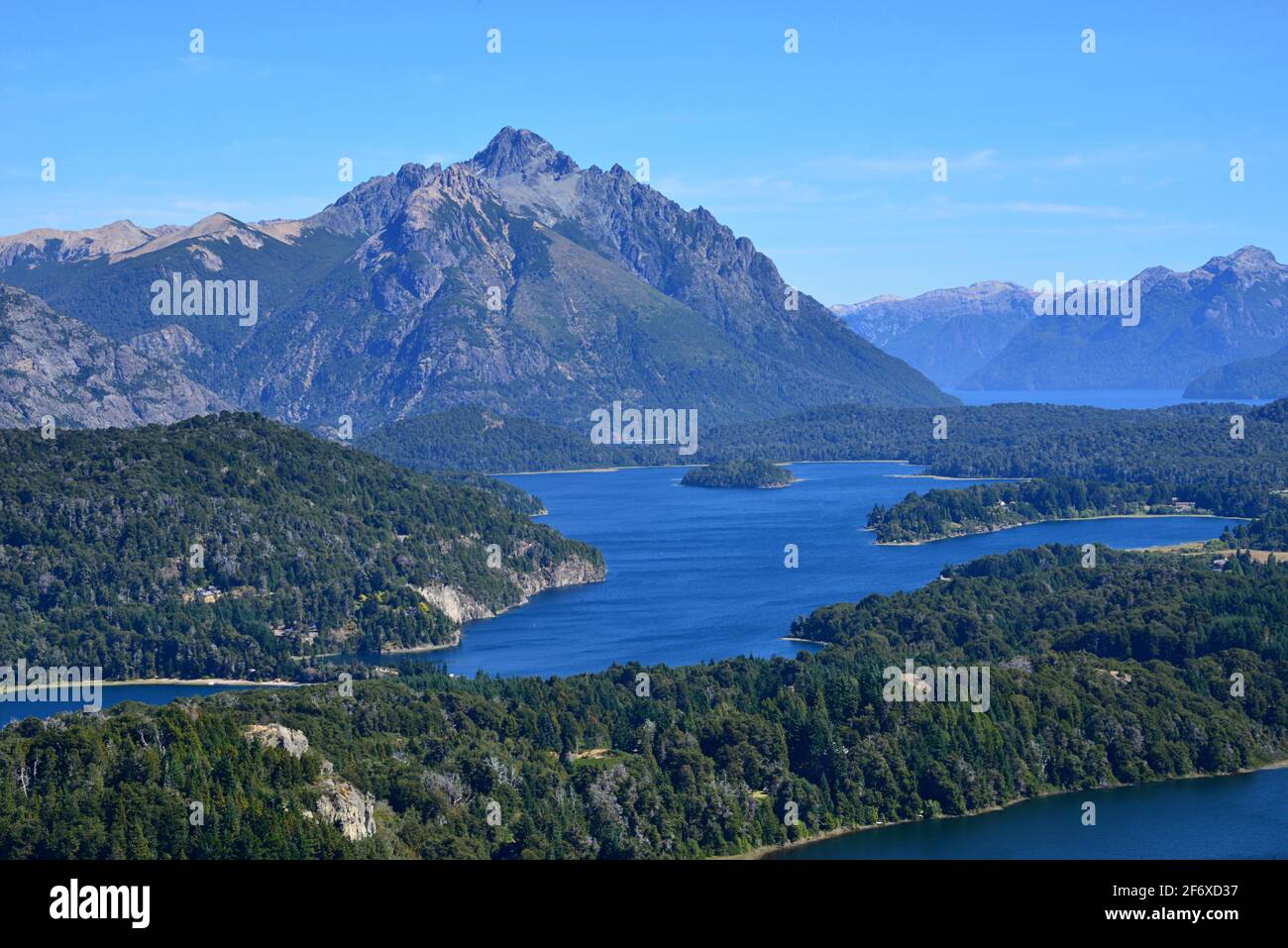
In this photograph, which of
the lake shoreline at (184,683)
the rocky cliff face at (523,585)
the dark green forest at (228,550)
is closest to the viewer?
the lake shoreline at (184,683)

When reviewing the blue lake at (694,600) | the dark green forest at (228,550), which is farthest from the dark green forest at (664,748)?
the dark green forest at (228,550)

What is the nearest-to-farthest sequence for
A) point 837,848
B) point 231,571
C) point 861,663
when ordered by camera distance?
point 837,848 → point 861,663 → point 231,571

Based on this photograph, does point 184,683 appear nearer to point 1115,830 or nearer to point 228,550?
point 228,550

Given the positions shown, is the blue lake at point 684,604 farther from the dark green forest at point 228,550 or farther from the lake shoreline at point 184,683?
the dark green forest at point 228,550

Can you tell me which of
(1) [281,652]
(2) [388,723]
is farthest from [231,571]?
(2) [388,723]

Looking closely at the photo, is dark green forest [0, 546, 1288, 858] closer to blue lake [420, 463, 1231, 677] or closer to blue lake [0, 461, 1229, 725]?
blue lake [0, 461, 1229, 725]
